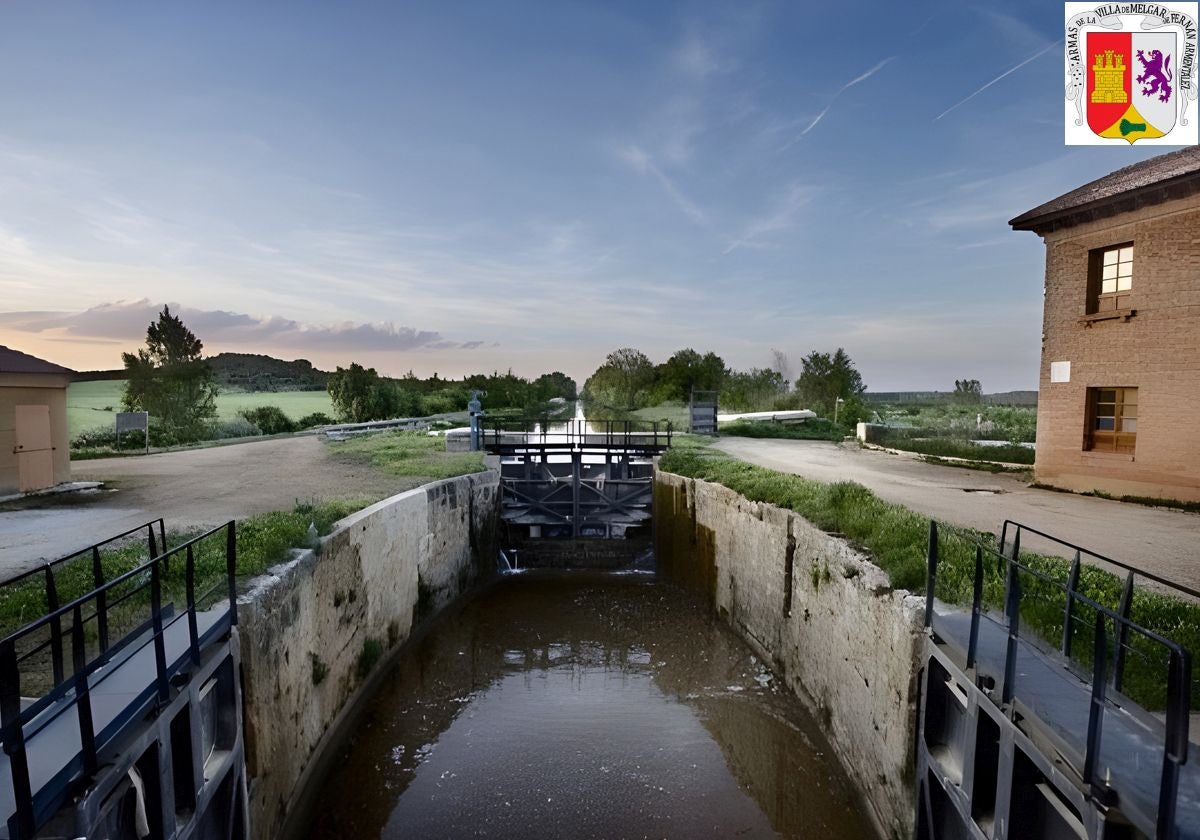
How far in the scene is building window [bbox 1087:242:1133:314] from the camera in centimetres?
1174

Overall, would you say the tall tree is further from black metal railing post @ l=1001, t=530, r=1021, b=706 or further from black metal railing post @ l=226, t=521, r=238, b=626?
black metal railing post @ l=1001, t=530, r=1021, b=706

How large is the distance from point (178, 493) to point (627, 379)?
4557 centimetres

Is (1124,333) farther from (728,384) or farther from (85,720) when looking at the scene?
(728,384)

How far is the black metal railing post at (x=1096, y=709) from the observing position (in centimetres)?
303

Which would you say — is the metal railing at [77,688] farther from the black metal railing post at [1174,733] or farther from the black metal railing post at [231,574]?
the black metal railing post at [1174,733]

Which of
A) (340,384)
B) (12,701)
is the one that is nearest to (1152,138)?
(12,701)

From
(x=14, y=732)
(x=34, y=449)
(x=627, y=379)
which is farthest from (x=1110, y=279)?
(x=627, y=379)

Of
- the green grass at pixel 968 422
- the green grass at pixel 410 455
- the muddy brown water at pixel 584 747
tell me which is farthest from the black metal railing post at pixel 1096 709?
the green grass at pixel 968 422

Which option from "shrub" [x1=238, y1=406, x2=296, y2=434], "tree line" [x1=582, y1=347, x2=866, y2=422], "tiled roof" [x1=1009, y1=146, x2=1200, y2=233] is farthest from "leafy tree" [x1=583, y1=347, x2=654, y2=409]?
"tiled roof" [x1=1009, y1=146, x2=1200, y2=233]

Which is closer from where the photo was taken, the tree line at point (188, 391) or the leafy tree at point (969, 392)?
the tree line at point (188, 391)

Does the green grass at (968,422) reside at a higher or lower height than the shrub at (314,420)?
higher

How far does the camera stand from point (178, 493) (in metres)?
12.0

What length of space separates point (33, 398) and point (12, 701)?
12.4 metres

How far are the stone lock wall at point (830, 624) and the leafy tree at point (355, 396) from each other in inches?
968
